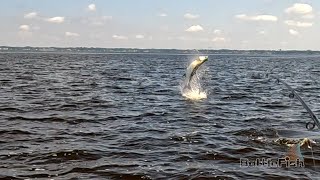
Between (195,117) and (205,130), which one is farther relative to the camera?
(195,117)

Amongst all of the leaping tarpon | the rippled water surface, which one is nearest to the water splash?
the leaping tarpon

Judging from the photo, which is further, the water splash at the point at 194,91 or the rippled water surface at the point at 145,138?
the water splash at the point at 194,91

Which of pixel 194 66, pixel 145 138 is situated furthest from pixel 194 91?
pixel 145 138

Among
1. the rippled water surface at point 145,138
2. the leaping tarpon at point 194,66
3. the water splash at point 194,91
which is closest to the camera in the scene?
the rippled water surface at point 145,138

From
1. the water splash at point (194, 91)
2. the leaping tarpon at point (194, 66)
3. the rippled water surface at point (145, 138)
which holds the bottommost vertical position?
the rippled water surface at point (145, 138)

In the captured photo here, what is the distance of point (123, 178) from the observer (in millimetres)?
9727

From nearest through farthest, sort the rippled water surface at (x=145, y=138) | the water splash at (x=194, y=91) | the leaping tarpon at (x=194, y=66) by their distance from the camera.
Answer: the rippled water surface at (x=145, y=138) < the leaping tarpon at (x=194, y=66) < the water splash at (x=194, y=91)

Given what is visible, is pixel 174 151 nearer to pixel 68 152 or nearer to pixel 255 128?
pixel 68 152

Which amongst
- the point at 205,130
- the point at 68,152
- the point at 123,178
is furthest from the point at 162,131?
the point at 123,178

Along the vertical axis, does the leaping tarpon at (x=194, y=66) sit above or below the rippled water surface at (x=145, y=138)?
above

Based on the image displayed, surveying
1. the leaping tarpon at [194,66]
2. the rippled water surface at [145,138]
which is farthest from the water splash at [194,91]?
the rippled water surface at [145,138]

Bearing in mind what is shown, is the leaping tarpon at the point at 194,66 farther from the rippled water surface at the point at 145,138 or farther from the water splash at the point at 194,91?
the rippled water surface at the point at 145,138

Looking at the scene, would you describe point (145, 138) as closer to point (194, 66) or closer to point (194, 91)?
point (194, 66)

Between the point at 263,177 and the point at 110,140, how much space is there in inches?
215
